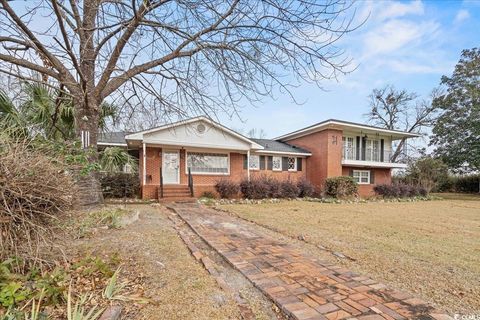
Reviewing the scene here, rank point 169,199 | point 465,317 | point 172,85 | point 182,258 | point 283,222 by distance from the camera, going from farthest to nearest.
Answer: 1. point 169,199
2. point 283,222
3. point 172,85
4. point 182,258
5. point 465,317

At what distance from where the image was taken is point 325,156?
19.2 meters

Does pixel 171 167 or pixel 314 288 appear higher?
pixel 171 167

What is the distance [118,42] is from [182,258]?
14.4ft

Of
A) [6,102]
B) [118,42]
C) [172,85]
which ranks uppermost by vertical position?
[118,42]

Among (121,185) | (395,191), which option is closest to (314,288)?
(121,185)

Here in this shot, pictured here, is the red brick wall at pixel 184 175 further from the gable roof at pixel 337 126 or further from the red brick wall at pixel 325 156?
Answer: the gable roof at pixel 337 126

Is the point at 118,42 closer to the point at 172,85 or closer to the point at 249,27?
the point at 172,85

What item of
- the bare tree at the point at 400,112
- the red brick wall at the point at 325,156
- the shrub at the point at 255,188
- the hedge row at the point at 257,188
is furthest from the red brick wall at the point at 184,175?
the bare tree at the point at 400,112

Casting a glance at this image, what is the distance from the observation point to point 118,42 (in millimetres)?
5461

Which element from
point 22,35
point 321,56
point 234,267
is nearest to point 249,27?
point 321,56

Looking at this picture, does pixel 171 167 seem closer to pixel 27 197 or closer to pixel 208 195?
pixel 208 195

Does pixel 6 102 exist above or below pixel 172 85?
below

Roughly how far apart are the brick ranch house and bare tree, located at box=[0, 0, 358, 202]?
6.84 metres

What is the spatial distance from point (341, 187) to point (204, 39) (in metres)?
14.0
